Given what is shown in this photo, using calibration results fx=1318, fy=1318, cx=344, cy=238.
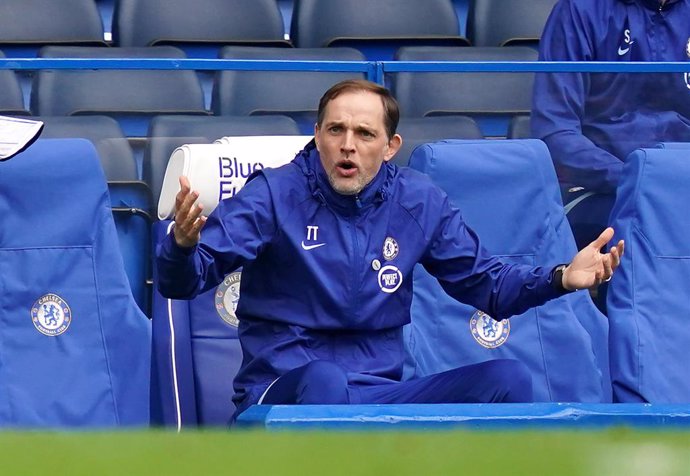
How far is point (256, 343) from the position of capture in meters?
3.16

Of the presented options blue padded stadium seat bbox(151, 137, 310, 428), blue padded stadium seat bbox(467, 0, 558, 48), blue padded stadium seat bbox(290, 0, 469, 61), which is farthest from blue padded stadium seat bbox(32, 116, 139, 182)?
blue padded stadium seat bbox(467, 0, 558, 48)

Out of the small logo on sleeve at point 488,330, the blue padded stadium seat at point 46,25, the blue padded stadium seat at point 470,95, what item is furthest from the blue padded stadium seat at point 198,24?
the small logo on sleeve at point 488,330

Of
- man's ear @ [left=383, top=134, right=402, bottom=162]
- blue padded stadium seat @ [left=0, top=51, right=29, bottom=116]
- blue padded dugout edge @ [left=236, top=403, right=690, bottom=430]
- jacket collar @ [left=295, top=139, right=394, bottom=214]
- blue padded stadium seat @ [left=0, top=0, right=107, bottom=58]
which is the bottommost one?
blue padded dugout edge @ [left=236, top=403, right=690, bottom=430]

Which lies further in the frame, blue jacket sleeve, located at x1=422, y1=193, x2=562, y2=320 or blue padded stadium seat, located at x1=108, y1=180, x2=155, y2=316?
blue padded stadium seat, located at x1=108, y1=180, x2=155, y2=316

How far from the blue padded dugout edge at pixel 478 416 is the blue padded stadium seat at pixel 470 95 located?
5.47ft

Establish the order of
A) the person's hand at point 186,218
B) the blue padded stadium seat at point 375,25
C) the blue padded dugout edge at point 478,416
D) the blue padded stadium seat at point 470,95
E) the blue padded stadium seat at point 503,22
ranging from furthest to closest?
the blue padded stadium seat at point 503,22, the blue padded stadium seat at point 375,25, the blue padded stadium seat at point 470,95, the person's hand at point 186,218, the blue padded dugout edge at point 478,416

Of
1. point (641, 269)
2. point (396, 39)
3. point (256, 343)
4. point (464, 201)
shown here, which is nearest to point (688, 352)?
point (641, 269)

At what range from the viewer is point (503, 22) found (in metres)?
5.73

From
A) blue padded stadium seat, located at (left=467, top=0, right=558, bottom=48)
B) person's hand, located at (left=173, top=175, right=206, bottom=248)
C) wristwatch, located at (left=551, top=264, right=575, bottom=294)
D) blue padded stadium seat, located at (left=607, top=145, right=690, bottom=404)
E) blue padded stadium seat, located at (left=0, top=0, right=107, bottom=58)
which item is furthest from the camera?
blue padded stadium seat, located at (left=467, top=0, right=558, bottom=48)

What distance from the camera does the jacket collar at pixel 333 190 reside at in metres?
3.19

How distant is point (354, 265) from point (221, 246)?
0.33 m

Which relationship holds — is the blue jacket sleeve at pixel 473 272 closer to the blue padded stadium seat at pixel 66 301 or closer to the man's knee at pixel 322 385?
the man's knee at pixel 322 385

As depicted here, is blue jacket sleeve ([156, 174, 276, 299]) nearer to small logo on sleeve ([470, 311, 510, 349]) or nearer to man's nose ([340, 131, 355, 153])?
man's nose ([340, 131, 355, 153])

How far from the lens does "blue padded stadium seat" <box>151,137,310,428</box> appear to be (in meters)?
3.32
